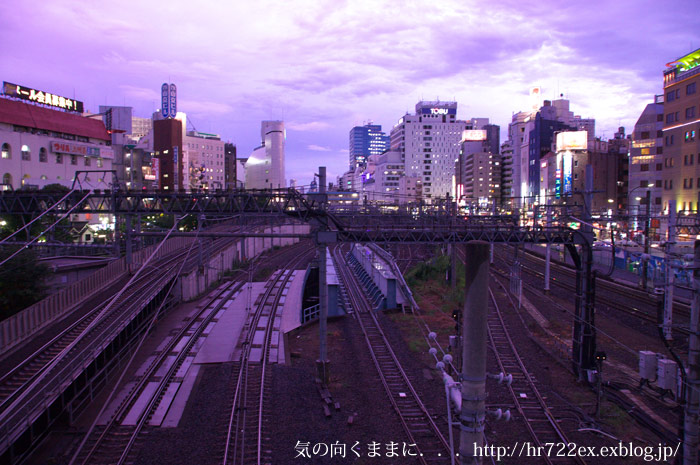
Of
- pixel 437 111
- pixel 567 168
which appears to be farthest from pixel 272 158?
pixel 567 168

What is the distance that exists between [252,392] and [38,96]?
4879 cm

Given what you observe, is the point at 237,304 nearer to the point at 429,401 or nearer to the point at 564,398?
the point at 429,401

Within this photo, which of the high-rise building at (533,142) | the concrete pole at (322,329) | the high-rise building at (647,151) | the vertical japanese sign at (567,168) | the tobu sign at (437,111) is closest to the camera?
the concrete pole at (322,329)

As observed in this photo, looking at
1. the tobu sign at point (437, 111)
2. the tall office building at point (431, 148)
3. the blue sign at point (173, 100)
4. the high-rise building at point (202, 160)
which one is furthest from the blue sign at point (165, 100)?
the tobu sign at point (437, 111)

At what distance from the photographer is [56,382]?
12.3 metres

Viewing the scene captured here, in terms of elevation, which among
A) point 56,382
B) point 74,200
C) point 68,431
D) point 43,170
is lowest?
point 68,431

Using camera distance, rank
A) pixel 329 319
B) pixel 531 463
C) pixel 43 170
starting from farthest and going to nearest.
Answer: pixel 43 170, pixel 329 319, pixel 531 463

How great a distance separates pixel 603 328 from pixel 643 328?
5.19 feet

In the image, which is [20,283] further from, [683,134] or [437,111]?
[437,111]

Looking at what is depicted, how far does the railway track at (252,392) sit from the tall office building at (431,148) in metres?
96.7

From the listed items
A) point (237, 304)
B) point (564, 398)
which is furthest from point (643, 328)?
point (237, 304)

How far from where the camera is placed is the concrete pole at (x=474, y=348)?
214 inches

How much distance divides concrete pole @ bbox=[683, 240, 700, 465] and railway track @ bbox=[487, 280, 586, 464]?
2.29 m

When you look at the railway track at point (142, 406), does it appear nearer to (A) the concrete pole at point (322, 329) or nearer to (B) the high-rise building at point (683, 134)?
(A) the concrete pole at point (322, 329)
